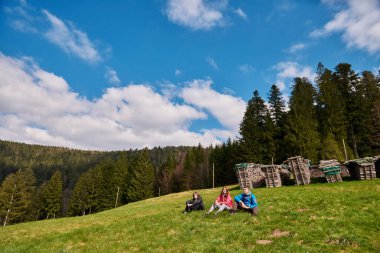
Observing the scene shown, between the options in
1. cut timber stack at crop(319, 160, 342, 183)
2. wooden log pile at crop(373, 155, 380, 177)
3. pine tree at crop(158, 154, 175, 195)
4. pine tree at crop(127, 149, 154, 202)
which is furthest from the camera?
pine tree at crop(158, 154, 175, 195)

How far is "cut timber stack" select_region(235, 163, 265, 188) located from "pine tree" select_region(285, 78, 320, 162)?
62.2 ft

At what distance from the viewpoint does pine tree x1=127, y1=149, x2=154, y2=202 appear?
244 ft

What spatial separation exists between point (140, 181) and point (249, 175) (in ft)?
165

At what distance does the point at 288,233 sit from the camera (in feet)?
34.3

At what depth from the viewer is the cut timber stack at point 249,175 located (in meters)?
32.1

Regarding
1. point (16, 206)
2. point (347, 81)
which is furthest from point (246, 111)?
point (16, 206)

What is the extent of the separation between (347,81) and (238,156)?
2842 centimetres

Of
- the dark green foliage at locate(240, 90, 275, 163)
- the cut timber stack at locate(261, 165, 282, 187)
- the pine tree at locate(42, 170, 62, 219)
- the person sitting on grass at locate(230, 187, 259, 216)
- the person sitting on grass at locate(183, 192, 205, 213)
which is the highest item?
the dark green foliage at locate(240, 90, 275, 163)

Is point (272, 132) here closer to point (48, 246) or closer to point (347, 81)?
point (347, 81)

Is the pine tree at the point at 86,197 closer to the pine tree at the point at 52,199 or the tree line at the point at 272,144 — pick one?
the tree line at the point at 272,144

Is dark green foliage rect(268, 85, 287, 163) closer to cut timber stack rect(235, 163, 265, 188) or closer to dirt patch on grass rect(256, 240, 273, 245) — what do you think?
cut timber stack rect(235, 163, 265, 188)

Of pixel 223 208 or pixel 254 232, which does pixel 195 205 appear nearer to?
pixel 223 208

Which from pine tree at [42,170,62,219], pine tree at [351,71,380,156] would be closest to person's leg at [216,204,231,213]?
pine tree at [351,71,380,156]

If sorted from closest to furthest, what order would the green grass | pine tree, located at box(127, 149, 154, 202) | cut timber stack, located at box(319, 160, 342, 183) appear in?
the green grass → cut timber stack, located at box(319, 160, 342, 183) → pine tree, located at box(127, 149, 154, 202)
